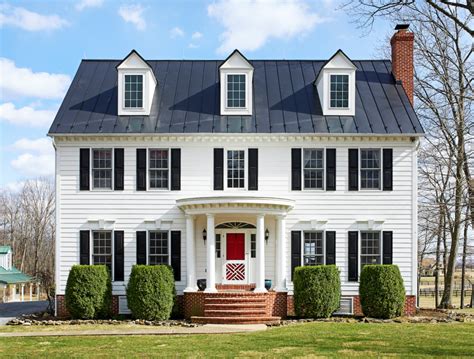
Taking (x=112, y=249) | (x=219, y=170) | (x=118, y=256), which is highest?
(x=219, y=170)

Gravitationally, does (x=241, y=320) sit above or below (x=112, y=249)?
below

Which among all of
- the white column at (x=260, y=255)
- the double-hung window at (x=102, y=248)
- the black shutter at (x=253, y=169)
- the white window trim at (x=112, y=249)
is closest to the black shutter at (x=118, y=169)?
the white window trim at (x=112, y=249)

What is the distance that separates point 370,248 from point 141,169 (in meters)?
8.56

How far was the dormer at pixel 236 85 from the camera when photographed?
24.5 m

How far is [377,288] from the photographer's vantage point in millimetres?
21969

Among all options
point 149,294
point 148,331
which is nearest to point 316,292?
point 149,294

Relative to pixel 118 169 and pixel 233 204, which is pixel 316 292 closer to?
pixel 233 204

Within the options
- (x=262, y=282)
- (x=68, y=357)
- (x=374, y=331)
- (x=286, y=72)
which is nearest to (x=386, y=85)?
(x=286, y=72)

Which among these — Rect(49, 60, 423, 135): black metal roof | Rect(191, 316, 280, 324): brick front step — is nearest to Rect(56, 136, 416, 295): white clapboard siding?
Rect(49, 60, 423, 135): black metal roof

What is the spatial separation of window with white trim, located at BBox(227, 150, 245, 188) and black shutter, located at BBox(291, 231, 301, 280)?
259 centimetres

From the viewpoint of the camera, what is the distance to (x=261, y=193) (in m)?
Result: 23.7

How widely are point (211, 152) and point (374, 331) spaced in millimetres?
9014

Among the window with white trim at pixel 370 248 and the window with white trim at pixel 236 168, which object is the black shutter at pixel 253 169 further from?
the window with white trim at pixel 370 248

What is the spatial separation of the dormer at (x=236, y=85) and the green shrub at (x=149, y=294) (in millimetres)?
6496
